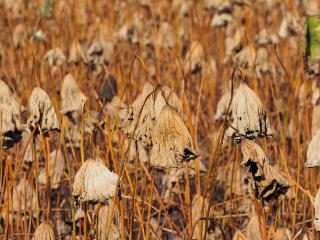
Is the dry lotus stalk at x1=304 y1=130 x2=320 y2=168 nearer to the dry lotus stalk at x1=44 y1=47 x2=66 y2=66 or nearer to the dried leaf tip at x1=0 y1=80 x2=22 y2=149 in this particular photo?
the dried leaf tip at x1=0 y1=80 x2=22 y2=149

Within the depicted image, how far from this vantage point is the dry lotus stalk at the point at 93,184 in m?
0.99

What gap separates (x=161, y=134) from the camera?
974 millimetres

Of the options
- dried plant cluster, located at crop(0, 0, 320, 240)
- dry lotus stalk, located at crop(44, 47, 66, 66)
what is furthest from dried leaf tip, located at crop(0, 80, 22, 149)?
dry lotus stalk, located at crop(44, 47, 66, 66)

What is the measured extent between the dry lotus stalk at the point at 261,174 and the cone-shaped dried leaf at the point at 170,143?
0.09 metres

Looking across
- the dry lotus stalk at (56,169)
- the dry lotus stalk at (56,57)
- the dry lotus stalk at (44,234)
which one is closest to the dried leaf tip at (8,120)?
the dry lotus stalk at (44,234)

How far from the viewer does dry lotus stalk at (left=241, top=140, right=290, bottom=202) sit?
0.98m

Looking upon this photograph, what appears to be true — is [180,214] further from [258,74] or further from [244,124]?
[244,124]

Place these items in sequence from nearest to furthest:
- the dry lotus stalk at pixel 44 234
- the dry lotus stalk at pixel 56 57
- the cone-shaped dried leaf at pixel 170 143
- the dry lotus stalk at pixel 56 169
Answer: the cone-shaped dried leaf at pixel 170 143, the dry lotus stalk at pixel 44 234, the dry lotus stalk at pixel 56 169, the dry lotus stalk at pixel 56 57

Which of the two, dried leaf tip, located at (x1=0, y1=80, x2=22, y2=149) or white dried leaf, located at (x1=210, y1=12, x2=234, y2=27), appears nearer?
dried leaf tip, located at (x1=0, y1=80, x2=22, y2=149)

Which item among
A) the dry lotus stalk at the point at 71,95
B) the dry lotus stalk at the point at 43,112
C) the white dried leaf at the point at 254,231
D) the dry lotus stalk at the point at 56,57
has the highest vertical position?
the dry lotus stalk at the point at 56,57

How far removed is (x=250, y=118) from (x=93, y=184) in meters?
0.26

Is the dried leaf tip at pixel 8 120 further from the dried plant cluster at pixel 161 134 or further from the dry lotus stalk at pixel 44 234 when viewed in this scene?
the dry lotus stalk at pixel 44 234

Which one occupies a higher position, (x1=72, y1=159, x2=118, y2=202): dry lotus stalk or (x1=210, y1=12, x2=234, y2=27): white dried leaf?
(x1=210, y1=12, x2=234, y2=27): white dried leaf

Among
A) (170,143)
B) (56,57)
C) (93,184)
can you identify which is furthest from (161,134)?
(56,57)
